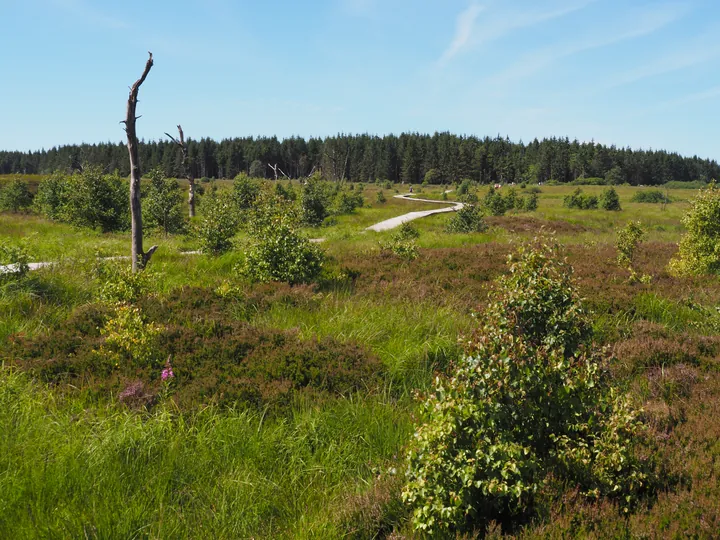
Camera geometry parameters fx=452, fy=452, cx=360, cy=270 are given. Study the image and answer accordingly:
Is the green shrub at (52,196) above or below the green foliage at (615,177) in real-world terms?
below

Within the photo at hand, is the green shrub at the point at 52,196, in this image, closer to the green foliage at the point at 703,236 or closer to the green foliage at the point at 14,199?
the green foliage at the point at 14,199

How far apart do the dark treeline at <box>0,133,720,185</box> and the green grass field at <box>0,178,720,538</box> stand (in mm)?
97808

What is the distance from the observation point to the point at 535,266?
372cm

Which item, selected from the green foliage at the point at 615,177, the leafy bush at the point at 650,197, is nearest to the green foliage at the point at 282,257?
the leafy bush at the point at 650,197

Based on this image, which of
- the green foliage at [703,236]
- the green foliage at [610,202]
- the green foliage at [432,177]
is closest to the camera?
the green foliage at [703,236]

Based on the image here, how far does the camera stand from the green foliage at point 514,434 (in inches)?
110

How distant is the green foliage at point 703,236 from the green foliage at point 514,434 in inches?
383

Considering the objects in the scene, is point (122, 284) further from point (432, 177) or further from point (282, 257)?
point (432, 177)

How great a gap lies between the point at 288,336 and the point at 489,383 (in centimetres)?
366

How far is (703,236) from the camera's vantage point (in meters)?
10.9

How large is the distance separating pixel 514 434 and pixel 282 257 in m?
7.15

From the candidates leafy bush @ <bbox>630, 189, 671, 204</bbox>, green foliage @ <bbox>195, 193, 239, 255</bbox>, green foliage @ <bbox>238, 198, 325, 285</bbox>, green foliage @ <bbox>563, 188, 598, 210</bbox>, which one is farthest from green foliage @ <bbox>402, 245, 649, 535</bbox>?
leafy bush @ <bbox>630, 189, 671, 204</bbox>

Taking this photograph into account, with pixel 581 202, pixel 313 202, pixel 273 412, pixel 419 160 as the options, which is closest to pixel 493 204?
pixel 581 202

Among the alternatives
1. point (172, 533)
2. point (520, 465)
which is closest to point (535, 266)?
point (520, 465)
